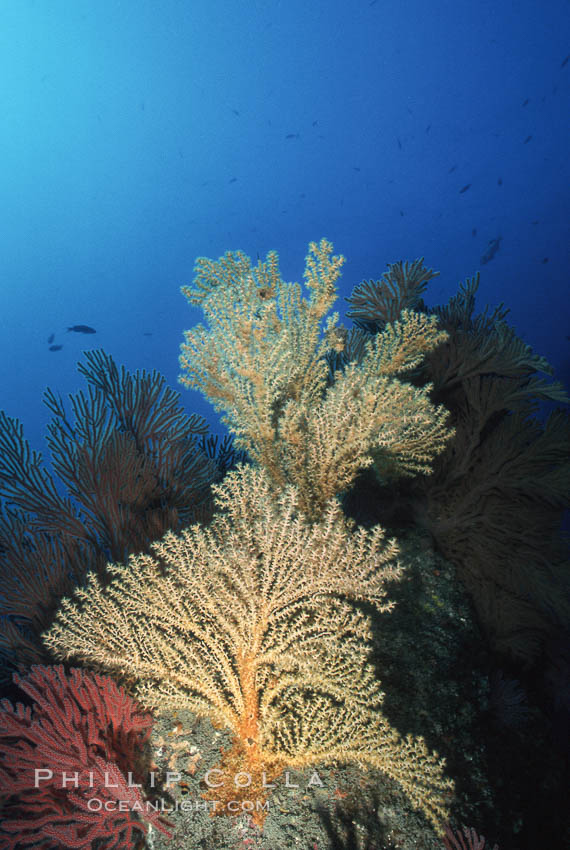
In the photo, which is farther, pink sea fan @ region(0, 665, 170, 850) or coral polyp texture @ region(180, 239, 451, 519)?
coral polyp texture @ region(180, 239, 451, 519)

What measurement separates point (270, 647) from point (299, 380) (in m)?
1.76

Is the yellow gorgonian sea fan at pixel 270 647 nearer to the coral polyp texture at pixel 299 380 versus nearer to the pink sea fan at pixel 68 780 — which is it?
the pink sea fan at pixel 68 780

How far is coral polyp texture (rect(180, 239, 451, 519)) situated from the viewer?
7.84 feet

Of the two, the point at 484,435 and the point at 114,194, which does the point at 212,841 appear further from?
the point at 114,194

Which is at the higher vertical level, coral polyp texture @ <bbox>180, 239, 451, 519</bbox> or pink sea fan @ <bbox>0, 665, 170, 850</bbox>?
coral polyp texture @ <bbox>180, 239, 451, 519</bbox>

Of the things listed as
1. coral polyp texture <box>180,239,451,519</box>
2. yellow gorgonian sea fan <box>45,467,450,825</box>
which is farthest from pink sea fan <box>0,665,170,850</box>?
coral polyp texture <box>180,239,451,519</box>

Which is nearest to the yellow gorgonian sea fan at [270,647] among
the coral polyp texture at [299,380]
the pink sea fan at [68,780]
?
the pink sea fan at [68,780]

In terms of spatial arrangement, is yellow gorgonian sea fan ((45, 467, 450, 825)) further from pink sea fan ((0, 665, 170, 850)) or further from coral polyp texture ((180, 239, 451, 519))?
coral polyp texture ((180, 239, 451, 519))

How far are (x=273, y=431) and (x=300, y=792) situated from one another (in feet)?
6.34

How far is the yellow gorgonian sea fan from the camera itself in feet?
5.51

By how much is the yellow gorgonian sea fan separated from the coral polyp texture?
1.76 ft

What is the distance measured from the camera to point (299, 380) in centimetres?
285

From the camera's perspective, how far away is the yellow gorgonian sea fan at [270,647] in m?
1.68

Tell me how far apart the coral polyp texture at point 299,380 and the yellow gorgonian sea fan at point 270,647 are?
21.1 inches
